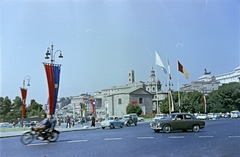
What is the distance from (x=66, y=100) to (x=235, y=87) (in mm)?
130493

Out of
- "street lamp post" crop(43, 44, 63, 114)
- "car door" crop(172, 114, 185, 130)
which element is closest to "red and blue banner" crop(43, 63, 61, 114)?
"street lamp post" crop(43, 44, 63, 114)

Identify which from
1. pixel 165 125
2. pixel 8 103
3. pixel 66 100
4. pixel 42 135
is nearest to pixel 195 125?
pixel 165 125

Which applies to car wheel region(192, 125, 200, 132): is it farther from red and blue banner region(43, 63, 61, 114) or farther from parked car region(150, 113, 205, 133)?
red and blue banner region(43, 63, 61, 114)

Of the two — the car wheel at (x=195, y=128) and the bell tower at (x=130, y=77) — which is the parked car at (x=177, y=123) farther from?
the bell tower at (x=130, y=77)

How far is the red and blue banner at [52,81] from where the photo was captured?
21.5m

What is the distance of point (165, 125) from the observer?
21188 millimetres

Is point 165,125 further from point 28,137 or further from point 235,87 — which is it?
point 235,87

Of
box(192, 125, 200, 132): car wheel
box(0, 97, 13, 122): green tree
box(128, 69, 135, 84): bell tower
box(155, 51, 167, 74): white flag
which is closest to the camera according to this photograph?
box(192, 125, 200, 132): car wheel

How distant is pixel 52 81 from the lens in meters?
21.7

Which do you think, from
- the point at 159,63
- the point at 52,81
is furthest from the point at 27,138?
the point at 159,63

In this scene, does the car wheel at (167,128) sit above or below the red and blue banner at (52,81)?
below

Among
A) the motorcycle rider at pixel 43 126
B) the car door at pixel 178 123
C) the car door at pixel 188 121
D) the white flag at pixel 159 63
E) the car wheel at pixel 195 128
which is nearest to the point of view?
the motorcycle rider at pixel 43 126

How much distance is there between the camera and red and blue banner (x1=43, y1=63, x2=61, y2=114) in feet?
70.5

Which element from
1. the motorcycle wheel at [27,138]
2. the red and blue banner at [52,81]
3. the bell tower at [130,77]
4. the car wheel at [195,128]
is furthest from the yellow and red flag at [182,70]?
the bell tower at [130,77]
